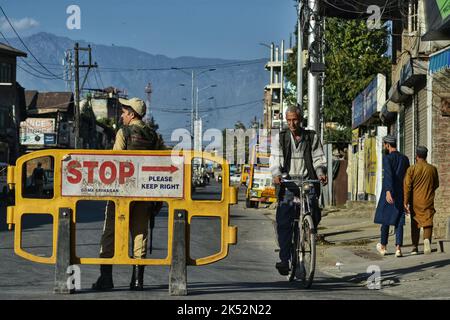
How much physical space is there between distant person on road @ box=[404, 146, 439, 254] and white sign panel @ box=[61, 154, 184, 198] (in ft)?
20.0

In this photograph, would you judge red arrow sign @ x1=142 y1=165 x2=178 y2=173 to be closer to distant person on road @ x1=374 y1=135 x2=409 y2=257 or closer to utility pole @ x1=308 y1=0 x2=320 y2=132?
distant person on road @ x1=374 y1=135 x2=409 y2=257

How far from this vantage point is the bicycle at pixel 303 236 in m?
10.1

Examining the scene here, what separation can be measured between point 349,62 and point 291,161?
3615cm

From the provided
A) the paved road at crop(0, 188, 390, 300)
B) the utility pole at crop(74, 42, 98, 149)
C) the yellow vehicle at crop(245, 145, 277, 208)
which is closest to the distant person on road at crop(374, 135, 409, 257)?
the paved road at crop(0, 188, 390, 300)

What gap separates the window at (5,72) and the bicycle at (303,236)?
54388mm

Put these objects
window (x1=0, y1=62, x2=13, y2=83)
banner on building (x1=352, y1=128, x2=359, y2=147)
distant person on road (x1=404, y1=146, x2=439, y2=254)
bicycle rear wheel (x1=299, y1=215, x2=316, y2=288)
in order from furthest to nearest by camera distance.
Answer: window (x1=0, y1=62, x2=13, y2=83), banner on building (x1=352, y1=128, x2=359, y2=147), distant person on road (x1=404, y1=146, x2=439, y2=254), bicycle rear wheel (x1=299, y1=215, x2=316, y2=288)

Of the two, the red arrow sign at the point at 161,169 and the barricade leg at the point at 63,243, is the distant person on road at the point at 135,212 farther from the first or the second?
the red arrow sign at the point at 161,169

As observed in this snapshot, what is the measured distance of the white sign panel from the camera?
9312mm

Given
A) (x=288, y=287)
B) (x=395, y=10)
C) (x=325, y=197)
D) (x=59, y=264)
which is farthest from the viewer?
(x=325, y=197)

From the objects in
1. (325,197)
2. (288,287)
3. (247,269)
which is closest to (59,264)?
(288,287)

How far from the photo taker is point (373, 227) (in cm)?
2291

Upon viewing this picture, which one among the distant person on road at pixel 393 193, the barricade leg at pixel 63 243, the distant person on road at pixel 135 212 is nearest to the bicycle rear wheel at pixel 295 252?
the distant person on road at pixel 135 212
